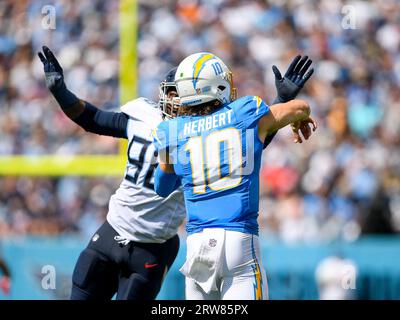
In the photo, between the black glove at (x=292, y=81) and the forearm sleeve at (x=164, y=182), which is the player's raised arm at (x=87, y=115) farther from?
the black glove at (x=292, y=81)

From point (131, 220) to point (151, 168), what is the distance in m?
0.32

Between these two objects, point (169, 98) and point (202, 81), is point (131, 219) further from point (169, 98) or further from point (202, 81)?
point (202, 81)

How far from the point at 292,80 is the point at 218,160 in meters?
0.72

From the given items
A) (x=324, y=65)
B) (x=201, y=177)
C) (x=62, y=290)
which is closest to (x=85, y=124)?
(x=201, y=177)

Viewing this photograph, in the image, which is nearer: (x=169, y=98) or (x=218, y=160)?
(x=218, y=160)

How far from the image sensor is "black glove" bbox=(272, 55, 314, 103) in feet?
15.8

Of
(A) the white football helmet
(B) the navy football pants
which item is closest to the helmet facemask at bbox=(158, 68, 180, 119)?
(A) the white football helmet

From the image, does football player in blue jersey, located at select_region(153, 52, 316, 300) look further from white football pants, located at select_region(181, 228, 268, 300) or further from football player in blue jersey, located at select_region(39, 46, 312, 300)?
football player in blue jersey, located at select_region(39, 46, 312, 300)

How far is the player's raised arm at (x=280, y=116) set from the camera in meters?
4.46

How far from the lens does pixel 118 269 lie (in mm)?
5352

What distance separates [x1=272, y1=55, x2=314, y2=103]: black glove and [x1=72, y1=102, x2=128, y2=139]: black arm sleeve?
3.10 ft

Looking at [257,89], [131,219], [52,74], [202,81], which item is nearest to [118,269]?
[131,219]

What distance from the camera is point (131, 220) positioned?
527 centimetres

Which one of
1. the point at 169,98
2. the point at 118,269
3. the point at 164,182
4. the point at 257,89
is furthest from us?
the point at 257,89
